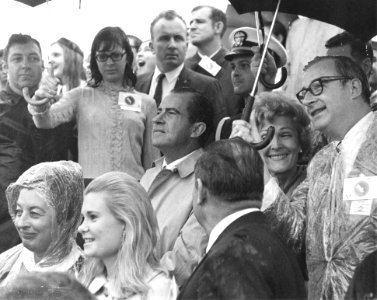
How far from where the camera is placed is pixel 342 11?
519 centimetres

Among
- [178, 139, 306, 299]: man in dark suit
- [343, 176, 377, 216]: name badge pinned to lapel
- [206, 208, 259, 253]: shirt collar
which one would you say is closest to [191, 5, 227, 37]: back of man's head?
[343, 176, 377, 216]: name badge pinned to lapel

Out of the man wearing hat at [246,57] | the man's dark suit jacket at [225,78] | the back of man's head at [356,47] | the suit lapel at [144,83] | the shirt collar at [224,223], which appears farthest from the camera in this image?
the suit lapel at [144,83]

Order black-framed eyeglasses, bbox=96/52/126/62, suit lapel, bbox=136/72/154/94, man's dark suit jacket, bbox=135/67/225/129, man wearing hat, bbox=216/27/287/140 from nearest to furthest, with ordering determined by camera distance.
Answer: man wearing hat, bbox=216/27/287/140 < black-framed eyeglasses, bbox=96/52/126/62 < man's dark suit jacket, bbox=135/67/225/129 < suit lapel, bbox=136/72/154/94

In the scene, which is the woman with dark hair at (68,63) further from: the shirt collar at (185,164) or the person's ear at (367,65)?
the person's ear at (367,65)

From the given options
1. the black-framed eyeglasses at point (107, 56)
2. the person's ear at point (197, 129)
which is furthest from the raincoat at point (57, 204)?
the black-framed eyeglasses at point (107, 56)

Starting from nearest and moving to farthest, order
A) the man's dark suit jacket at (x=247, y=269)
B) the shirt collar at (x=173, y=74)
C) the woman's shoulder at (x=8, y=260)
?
the man's dark suit jacket at (x=247, y=269)
the woman's shoulder at (x=8, y=260)
the shirt collar at (x=173, y=74)

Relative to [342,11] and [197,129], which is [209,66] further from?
[342,11]

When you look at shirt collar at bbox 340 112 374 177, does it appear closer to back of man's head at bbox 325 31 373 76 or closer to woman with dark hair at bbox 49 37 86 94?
back of man's head at bbox 325 31 373 76

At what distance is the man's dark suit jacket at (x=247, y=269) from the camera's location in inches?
154

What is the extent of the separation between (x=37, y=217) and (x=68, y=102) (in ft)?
4.13

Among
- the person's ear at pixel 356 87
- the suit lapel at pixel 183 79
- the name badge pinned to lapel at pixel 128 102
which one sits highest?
the person's ear at pixel 356 87

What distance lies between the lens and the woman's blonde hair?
4.94 metres

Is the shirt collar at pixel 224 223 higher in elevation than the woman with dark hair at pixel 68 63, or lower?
lower

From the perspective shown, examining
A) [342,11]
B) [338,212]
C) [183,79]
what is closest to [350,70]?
[342,11]
